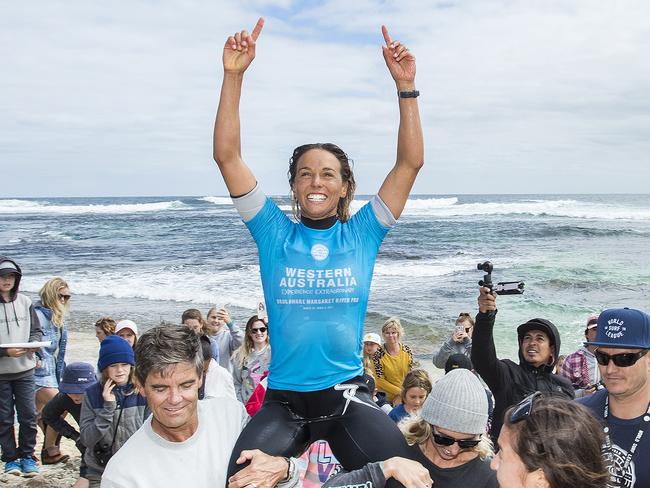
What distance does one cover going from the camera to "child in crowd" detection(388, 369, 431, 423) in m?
6.18

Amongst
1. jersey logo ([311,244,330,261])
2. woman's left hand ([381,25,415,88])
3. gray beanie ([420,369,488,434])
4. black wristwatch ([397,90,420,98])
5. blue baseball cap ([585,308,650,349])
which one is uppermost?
woman's left hand ([381,25,415,88])

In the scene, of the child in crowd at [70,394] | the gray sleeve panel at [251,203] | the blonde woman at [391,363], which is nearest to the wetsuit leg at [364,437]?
the gray sleeve panel at [251,203]

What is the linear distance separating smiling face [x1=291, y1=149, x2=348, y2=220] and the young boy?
475 centimetres

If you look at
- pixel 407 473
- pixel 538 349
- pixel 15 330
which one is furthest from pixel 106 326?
pixel 407 473

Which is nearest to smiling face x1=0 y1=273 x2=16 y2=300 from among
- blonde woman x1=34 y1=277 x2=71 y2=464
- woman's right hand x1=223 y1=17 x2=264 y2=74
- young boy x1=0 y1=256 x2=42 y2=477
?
young boy x1=0 y1=256 x2=42 y2=477

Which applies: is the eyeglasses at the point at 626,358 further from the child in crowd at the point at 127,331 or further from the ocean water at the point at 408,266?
the ocean water at the point at 408,266

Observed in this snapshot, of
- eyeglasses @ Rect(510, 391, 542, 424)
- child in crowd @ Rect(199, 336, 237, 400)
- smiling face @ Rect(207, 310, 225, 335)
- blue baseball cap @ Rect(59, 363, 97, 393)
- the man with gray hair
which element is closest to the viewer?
eyeglasses @ Rect(510, 391, 542, 424)

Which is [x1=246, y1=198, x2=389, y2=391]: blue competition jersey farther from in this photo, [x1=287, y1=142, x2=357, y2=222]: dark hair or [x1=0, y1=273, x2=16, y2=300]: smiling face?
[x1=0, y1=273, x2=16, y2=300]: smiling face

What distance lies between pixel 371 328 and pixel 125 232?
33.2 meters

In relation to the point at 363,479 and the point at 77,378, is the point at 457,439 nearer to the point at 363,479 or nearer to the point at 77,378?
the point at 363,479

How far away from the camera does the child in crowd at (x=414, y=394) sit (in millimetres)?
6180

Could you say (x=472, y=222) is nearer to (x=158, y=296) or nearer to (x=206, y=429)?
(x=158, y=296)

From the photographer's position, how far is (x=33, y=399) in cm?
700

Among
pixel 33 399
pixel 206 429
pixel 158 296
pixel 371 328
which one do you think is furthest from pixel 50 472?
pixel 158 296
